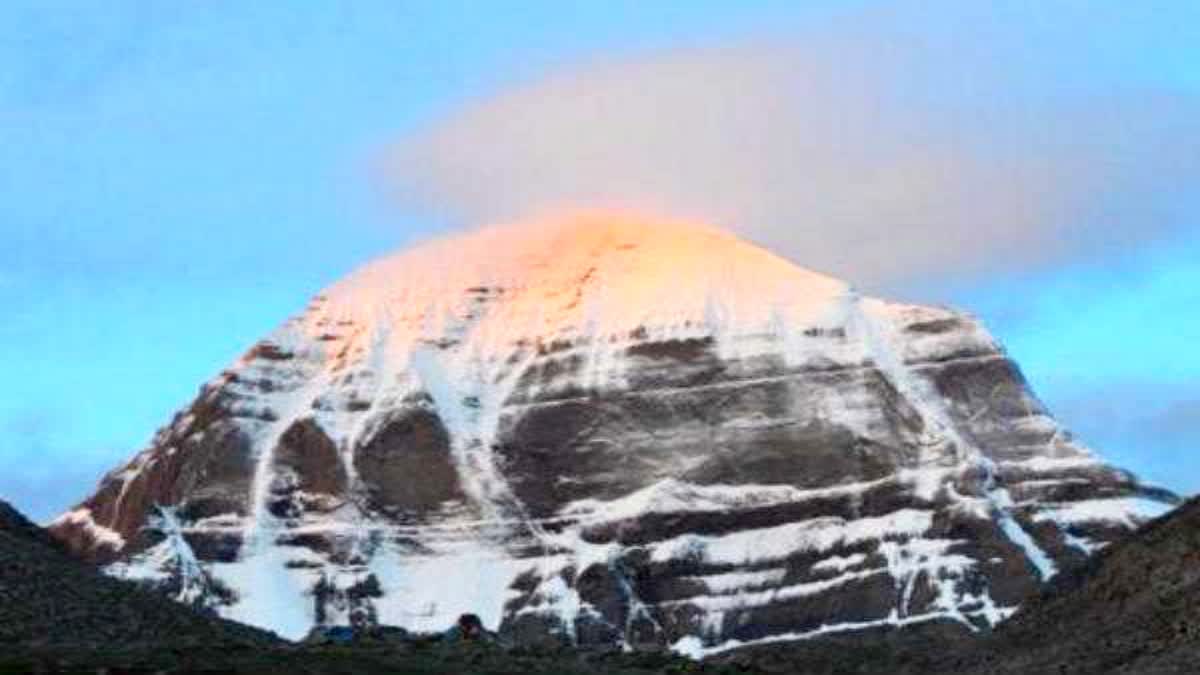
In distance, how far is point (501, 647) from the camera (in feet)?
256

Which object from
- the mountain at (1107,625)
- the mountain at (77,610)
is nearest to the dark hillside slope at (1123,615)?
the mountain at (1107,625)

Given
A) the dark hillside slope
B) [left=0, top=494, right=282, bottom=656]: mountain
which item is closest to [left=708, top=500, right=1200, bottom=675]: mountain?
the dark hillside slope

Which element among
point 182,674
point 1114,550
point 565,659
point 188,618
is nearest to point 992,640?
point 1114,550

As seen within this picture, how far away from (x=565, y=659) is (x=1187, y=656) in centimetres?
2136

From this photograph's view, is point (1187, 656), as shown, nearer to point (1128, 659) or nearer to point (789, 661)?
point (1128, 659)

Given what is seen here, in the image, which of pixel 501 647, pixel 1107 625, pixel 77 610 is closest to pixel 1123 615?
pixel 1107 625

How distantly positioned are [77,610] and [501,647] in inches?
534

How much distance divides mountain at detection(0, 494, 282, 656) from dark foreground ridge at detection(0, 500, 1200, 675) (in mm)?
68

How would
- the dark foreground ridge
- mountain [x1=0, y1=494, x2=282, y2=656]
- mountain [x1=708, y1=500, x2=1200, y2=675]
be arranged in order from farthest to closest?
mountain [x1=708, y1=500, x2=1200, y2=675] < mountain [x1=0, y1=494, x2=282, y2=656] < the dark foreground ridge

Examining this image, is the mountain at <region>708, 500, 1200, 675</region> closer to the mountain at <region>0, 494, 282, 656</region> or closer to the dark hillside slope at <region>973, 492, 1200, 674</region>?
the dark hillside slope at <region>973, 492, 1200, 674</region>

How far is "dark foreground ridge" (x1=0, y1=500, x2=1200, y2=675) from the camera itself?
214 feet

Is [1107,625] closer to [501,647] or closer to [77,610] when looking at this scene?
[501,647]

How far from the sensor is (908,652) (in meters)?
134

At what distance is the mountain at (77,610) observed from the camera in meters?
70.3
